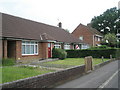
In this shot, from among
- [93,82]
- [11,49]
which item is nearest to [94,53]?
[11,49]

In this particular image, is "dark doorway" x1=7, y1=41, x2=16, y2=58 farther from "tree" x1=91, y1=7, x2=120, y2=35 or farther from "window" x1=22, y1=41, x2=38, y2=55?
"tree" x1=91, y1=7, x2=120, y2=35

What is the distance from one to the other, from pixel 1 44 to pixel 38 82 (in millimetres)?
10365

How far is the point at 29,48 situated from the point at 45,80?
1304cm

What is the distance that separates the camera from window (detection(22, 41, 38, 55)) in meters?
18.8

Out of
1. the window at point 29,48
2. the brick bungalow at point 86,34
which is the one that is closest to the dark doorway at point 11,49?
the window at point 29,48

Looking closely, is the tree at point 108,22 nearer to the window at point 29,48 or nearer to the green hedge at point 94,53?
the green hedge at point 94,53

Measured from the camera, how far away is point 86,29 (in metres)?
48.0

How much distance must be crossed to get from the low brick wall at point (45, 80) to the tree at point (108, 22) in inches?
2206

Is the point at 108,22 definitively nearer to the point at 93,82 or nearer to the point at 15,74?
the point at 93,82

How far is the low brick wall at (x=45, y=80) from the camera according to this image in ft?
18.0

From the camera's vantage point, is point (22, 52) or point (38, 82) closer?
point (38, 82)

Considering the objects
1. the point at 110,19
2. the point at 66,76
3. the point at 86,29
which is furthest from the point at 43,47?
the point at 110,19

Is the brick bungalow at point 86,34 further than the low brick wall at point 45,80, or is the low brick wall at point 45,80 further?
the brick bungalow at point 86,34

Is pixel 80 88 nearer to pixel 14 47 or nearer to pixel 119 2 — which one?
pixel 119 2
